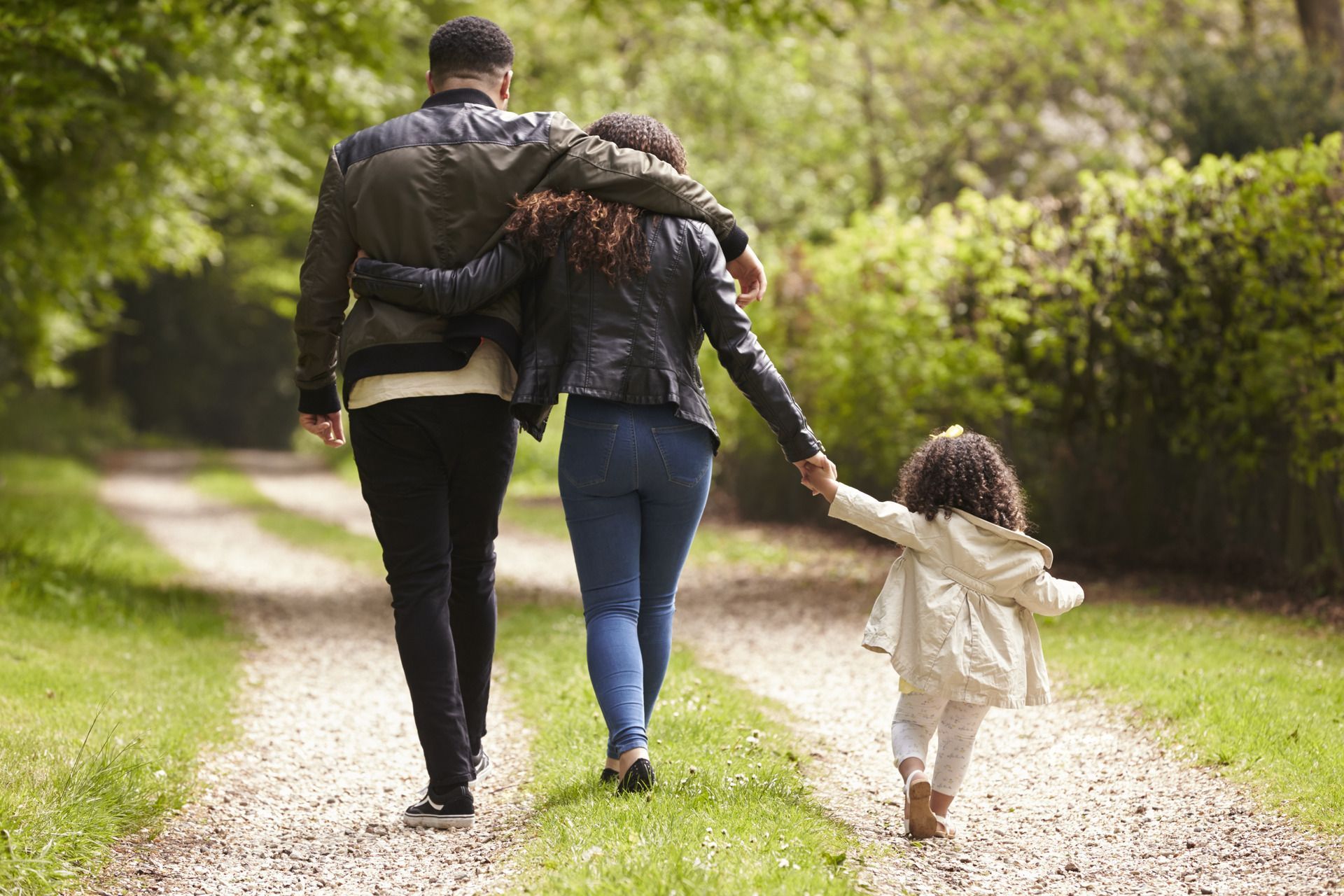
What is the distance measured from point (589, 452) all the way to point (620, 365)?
0.84ft

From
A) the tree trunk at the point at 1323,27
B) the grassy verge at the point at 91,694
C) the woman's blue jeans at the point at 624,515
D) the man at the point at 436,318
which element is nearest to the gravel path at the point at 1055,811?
the woman's blue jeans at the point at 624,515

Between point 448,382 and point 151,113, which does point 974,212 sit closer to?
point 151,113

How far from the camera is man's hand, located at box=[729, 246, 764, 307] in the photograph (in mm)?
3812

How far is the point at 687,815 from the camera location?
3.46 metres

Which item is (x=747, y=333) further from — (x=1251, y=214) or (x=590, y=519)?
(x=1251, y=214)

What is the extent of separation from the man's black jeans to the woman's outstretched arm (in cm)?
27

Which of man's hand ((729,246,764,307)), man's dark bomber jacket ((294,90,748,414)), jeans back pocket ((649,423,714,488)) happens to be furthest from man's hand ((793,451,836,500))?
man's dark bomber jacket ((294,90,748,414))

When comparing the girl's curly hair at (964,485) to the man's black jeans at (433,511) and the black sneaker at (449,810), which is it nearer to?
the man's black jeans at (433,511)

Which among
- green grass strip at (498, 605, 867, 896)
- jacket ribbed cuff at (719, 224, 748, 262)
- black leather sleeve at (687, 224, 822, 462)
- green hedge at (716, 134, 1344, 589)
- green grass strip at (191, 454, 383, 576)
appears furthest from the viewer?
green grass strip at (191, 454, 383, 576)

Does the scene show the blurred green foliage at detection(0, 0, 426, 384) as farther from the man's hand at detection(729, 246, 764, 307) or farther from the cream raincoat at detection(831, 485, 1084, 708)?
the cream raincoat at detection(831, 485, 1084, 708)

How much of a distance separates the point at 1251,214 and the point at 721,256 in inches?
217

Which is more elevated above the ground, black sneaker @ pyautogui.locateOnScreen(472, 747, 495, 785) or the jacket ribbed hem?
the jacket ribbed hem

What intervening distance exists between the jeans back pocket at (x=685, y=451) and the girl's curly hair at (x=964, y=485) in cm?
64

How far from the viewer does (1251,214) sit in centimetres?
785
